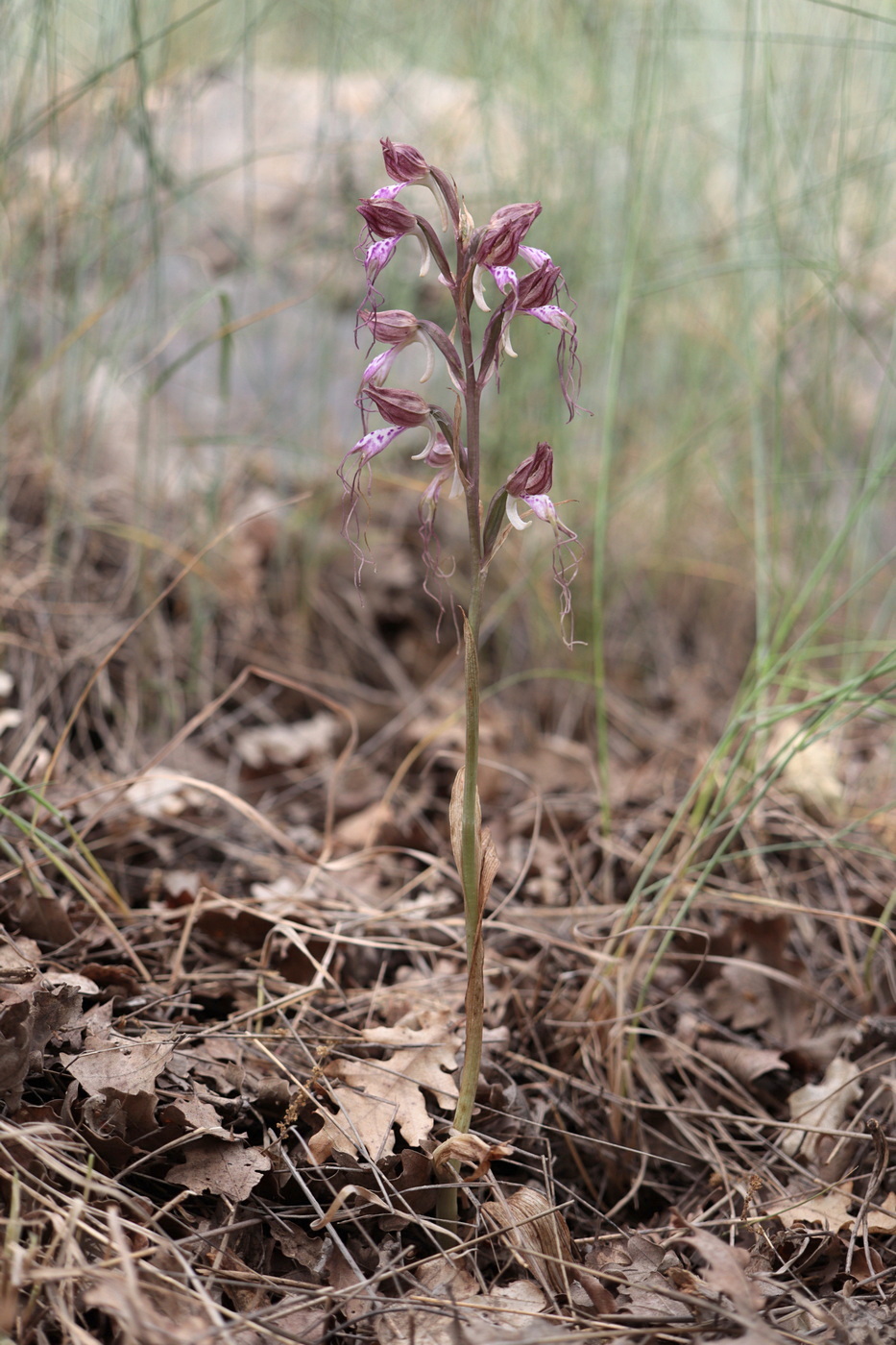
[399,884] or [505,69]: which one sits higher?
[505,69]

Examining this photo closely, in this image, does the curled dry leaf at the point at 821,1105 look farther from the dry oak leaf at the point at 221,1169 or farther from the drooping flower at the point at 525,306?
the drooping flower at the point at 525,306

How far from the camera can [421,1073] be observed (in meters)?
1.48

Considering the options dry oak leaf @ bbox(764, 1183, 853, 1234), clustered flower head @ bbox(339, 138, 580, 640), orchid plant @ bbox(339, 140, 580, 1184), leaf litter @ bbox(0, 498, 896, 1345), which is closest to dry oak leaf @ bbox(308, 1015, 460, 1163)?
leaf litter @ bbox(0, 498, 896, 1345)

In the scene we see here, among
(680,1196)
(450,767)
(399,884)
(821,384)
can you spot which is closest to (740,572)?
(821,384)

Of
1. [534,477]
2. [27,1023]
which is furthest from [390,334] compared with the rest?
[27,1023]

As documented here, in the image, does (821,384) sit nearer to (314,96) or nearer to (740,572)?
(740,572)

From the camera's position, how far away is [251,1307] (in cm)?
112

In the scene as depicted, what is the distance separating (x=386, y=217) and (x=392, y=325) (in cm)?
13

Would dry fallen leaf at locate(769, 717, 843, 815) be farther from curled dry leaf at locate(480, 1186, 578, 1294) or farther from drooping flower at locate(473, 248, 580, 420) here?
drooping flower at locate(473, 248, 580, 420)

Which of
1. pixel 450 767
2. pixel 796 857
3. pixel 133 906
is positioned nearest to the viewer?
pixel 133 906

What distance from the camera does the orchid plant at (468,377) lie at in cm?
114

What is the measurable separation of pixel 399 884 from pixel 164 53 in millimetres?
2272

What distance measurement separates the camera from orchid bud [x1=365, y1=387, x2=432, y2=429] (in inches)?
47.2

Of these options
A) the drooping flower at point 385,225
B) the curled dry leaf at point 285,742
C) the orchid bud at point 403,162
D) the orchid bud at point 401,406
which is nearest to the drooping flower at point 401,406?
the orchid bud at point 401,406
